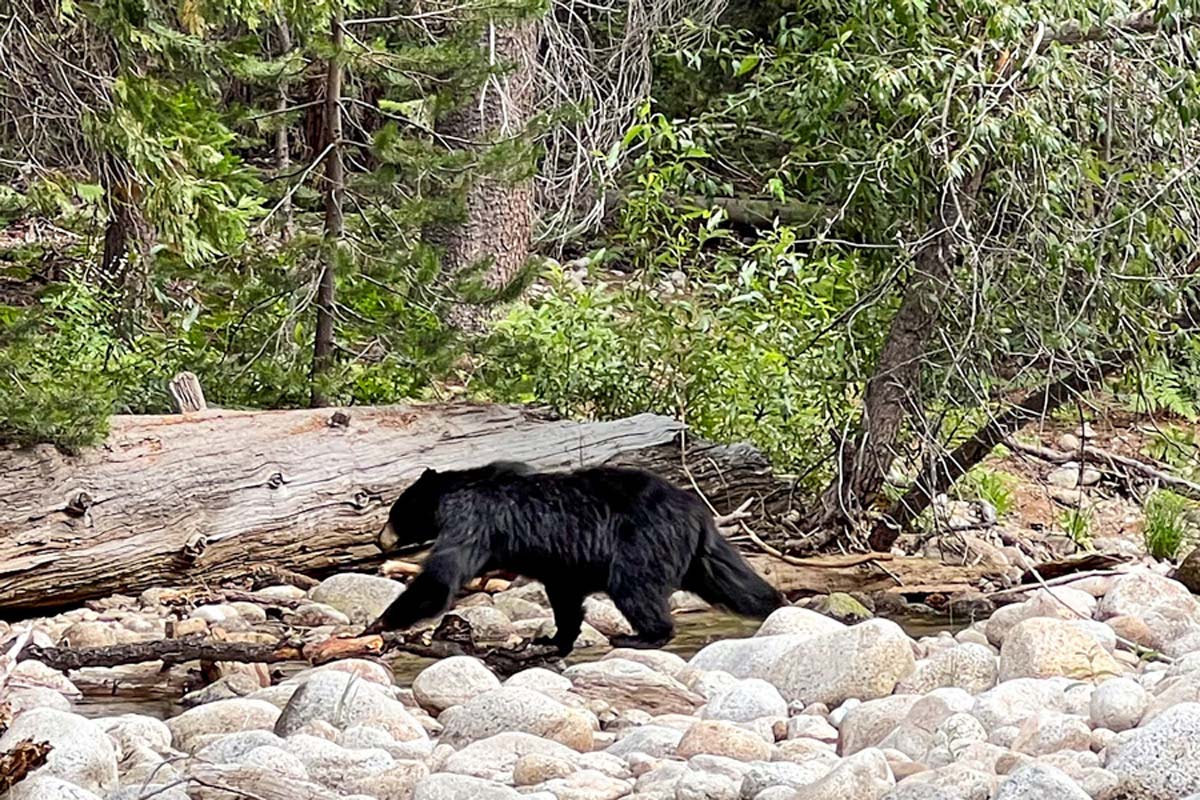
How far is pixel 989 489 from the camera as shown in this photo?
9.98 meters

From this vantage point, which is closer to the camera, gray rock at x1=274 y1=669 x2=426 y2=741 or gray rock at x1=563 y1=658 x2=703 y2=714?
gray rock at x1=274 y1=669 x2=426 y2=741

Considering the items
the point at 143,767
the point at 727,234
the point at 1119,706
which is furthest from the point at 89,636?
the point at 727,234

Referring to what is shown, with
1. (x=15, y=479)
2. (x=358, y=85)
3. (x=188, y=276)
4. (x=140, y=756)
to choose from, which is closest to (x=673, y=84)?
(x=358, y=85)

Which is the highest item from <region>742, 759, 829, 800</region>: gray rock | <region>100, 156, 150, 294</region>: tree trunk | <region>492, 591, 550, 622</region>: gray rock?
<region>100, 156, 150, 294</region>: tree trunk

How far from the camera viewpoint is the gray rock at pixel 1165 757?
3799 mm

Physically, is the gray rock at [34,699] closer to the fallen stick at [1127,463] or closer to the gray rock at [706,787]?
the gray rock at [706,787]

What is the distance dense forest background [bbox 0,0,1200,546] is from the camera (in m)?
6.96

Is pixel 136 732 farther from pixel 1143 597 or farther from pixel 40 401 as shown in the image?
pixel 1143 597

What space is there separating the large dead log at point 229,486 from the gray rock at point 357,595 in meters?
0.26

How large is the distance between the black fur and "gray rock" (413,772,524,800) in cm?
217

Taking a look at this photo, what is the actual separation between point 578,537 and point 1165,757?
2.98m

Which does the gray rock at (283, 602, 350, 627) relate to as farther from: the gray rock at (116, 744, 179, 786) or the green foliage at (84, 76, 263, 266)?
the gray rock at (116, 744, 179, 786)

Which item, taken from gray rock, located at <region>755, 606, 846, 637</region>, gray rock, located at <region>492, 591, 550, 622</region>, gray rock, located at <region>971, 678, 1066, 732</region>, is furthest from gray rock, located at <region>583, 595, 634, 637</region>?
gray rock, located at <region>971, 678, 1066, 732</region>

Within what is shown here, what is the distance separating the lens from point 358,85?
970 cm
